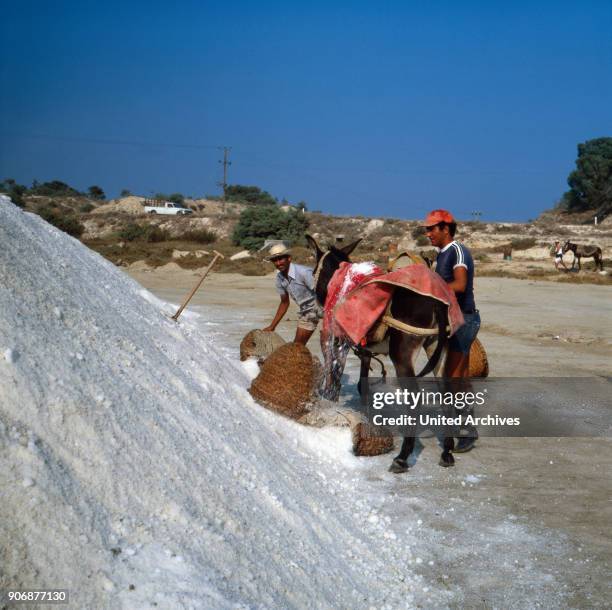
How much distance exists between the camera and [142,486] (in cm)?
301

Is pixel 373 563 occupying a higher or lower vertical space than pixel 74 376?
lower

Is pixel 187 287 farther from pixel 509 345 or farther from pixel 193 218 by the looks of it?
pixel 193 218

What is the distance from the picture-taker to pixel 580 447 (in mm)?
5645

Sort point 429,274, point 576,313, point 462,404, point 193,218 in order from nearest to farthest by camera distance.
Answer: point 429,274 < point 462,404 < point 576,313 < point 193,218

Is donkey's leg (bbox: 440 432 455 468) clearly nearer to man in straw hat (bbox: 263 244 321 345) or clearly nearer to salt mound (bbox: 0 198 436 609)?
salt mound (bbox: 0 198 436 609)

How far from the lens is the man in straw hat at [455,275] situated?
5.09 m

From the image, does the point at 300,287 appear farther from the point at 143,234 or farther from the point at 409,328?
the point at 143,234

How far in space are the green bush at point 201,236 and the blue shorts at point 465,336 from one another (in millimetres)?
35583

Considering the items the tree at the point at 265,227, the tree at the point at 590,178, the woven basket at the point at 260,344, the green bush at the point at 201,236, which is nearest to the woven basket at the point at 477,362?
the woven basket at the point at 260,344

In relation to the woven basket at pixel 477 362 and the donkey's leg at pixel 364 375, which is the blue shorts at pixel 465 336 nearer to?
the donkey's leg at pixel 364 375

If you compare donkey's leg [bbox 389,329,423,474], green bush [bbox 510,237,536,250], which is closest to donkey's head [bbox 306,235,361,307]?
donkey's leg [bbox 389,329,423,474]

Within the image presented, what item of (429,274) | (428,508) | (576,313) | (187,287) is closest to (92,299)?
(429,274)

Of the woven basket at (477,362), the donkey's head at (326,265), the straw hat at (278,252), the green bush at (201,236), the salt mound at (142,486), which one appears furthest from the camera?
the green bush at (201,236)

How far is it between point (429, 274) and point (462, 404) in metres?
1.22
